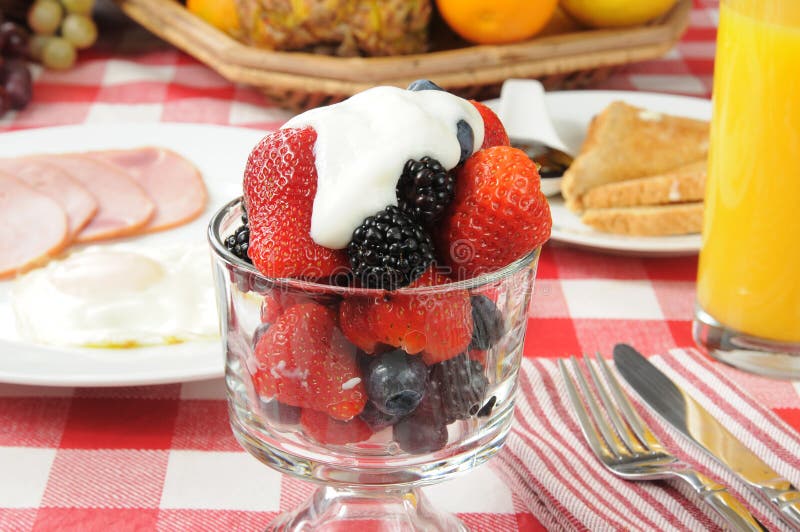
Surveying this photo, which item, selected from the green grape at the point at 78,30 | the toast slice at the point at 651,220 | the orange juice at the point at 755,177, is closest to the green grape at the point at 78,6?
the green grape at the point at 78,30

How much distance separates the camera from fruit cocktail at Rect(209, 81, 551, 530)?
25.7 inches

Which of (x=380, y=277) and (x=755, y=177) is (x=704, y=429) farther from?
(x=380, y=277)

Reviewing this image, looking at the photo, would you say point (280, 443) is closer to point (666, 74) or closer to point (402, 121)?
point (402, 121)

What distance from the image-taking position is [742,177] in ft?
3.77

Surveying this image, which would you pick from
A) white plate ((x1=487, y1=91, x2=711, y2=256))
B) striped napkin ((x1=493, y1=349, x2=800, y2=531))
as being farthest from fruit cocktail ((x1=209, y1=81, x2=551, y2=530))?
white plate ((x1=487, y1=91, x2=711, y2=256))

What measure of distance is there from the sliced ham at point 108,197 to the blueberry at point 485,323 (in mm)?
827

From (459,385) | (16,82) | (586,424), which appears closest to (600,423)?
(586,424)

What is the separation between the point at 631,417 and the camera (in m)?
0.99

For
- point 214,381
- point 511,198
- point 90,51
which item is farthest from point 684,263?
point 90,51

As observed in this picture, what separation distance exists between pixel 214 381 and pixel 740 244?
0.68 m

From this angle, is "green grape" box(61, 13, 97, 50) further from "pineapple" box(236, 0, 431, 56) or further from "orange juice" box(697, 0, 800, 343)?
"orange juice" box(697, 0, 800, 343)

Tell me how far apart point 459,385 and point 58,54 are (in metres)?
1.70

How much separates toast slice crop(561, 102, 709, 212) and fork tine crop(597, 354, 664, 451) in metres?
0.45

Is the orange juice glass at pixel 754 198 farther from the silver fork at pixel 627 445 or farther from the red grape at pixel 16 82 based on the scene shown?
the red grape at pixel 16 82
